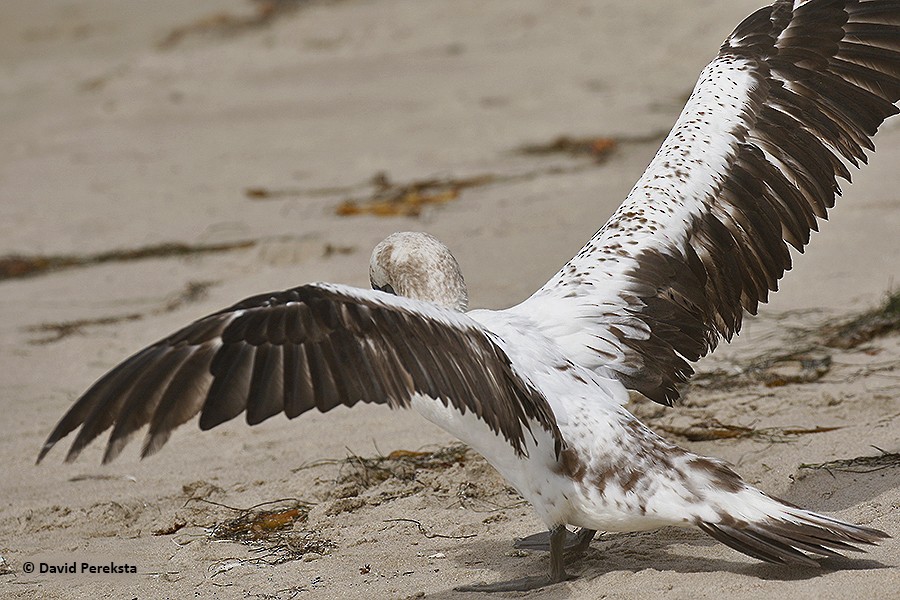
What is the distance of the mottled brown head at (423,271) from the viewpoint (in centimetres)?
495

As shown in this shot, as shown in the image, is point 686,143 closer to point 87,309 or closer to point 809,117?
point 809,117

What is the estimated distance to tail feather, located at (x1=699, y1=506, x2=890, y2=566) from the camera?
397cm

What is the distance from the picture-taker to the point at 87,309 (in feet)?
27.2

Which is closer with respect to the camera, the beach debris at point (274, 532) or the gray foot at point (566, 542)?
the gray foot at point (566, 542)

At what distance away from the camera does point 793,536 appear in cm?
399

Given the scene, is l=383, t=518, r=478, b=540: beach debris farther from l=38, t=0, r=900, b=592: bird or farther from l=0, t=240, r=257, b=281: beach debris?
l=0, t=240, r=257, b=281: beach debris

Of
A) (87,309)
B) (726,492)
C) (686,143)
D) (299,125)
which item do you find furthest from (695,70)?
(726,492)

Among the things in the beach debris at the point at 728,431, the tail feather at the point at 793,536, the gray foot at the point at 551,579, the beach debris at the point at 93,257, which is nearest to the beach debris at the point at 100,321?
the beach debris at the point at 93,257

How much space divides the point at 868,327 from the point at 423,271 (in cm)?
281

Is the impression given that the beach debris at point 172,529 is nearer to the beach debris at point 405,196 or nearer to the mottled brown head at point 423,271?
the mottled brown head at point 423,271

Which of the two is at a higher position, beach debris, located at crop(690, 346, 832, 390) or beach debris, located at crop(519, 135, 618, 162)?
beach debris, located at crop(519, 135, 618, 162)

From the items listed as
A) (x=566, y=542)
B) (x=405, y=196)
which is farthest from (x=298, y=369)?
(x=405, y=196)

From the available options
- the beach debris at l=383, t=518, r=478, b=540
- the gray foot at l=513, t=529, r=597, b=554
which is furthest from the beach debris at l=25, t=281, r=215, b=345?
the gray foot at l=513, t=529, r=597, b=554

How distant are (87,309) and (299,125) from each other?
Answer: 495 cm
